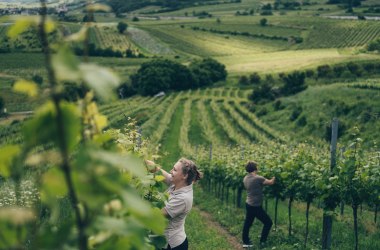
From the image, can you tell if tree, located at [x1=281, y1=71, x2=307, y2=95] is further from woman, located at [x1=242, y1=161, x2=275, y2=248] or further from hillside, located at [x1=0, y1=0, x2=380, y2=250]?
woman, located at [x1=242, y1=161, x2=275, y2=248]

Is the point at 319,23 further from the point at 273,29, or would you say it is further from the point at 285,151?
the point at 285,151

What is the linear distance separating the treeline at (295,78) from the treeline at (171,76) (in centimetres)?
624

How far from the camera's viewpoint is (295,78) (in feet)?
213

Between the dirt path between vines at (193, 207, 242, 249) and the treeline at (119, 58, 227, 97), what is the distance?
205 ft

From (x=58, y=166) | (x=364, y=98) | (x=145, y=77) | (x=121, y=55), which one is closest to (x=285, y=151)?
(x=58, y=166)

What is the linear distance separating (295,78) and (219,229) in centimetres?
5316

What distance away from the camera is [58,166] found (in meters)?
1.49

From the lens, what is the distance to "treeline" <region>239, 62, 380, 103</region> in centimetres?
6279

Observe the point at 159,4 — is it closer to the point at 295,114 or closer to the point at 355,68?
the point at 355,68

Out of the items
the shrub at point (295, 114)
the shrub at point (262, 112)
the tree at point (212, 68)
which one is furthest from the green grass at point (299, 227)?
the tree at point (212, 68)

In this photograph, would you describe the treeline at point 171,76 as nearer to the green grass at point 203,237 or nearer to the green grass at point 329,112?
the green grass at point 329,112

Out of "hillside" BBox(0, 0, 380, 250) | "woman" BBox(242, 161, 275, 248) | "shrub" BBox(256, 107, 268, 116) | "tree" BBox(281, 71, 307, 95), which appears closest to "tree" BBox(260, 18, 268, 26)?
"hillside" BBox(0, 0, 380, 250)

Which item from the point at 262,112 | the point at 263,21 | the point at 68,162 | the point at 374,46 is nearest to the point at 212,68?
the point at 374,46

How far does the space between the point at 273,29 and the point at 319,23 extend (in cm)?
1127
